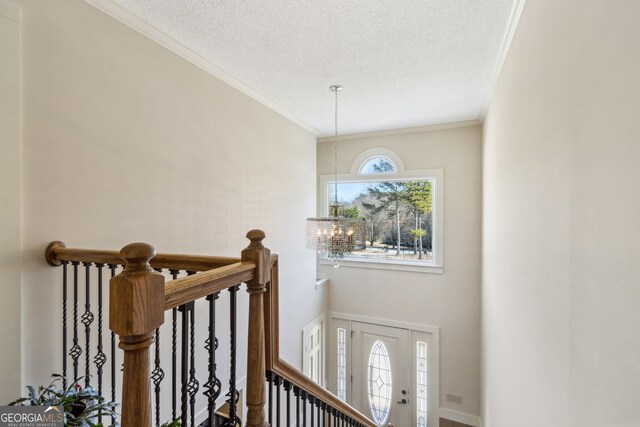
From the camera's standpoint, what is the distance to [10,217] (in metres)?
1.41

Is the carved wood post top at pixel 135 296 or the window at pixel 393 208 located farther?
the window at pixel 393 208

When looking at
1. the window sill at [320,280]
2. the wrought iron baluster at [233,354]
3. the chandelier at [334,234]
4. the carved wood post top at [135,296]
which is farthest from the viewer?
the window sill at [320,280]

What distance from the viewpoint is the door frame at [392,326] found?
13.9ft

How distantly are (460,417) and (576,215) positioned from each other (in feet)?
13.9

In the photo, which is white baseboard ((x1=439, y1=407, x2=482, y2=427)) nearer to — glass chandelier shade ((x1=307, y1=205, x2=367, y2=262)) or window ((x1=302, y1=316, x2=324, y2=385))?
window ((x1=302, y1=316, x2=324, y2=385))

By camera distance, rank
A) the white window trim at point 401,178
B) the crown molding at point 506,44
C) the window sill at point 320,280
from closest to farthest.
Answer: the crown molding at point 506,44 → the white window trim at point 401,178 → the window sill at point 320,280

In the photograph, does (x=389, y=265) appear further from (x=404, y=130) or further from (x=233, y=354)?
(x=233, y=354)

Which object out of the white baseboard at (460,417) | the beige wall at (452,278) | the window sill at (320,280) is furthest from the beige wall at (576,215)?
the window sill at (320,280)

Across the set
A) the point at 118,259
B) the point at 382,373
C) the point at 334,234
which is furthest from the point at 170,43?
the point at 382,373

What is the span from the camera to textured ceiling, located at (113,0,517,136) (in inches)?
74.5

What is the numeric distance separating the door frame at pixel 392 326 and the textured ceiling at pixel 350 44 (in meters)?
3.01

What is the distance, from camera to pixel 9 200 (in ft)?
4.59

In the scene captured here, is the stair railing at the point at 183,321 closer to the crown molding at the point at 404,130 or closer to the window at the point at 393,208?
the window at the point at 393,208

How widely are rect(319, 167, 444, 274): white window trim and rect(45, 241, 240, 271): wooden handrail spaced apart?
3.65 meters
